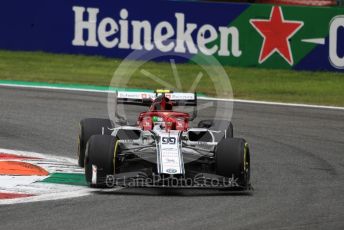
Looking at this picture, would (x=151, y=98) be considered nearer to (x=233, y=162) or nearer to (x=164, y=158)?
(x=164, y=158)

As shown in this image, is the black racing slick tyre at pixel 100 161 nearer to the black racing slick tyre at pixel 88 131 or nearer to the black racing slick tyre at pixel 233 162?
the black racing slick tyre at pixel 233 162

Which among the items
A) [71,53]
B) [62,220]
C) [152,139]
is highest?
[71,53]

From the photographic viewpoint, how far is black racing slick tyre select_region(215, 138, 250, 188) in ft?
39.4

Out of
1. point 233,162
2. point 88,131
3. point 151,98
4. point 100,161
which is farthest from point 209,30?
point 100,161

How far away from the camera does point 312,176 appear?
1354 centimetres

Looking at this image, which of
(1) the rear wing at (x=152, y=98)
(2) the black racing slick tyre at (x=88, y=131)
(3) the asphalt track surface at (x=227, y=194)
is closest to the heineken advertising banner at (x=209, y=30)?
(3) the asphalt track surface at (x=227, y=194)

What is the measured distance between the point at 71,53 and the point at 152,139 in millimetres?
13631

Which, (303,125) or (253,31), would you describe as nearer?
(303,125)

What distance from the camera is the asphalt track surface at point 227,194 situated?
10383 millimetres

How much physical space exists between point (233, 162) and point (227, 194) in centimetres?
36

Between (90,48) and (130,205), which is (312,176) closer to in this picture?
(130,205)

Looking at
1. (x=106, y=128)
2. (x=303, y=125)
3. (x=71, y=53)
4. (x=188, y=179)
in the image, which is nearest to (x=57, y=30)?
(x=71, y=53)

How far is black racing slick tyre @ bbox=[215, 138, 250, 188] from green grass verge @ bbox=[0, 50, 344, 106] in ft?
32.4

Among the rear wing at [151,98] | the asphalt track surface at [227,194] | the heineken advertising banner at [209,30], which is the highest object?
the heineken advertising banner at [209,30]
